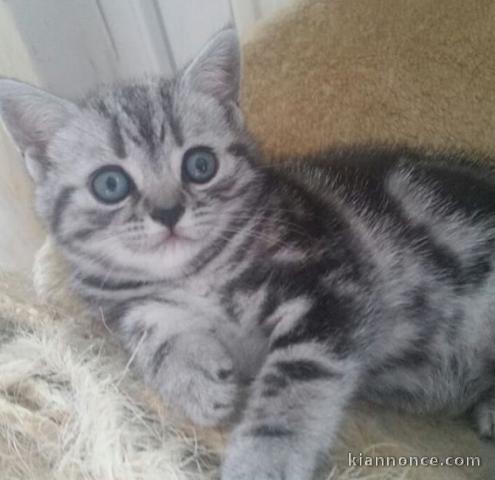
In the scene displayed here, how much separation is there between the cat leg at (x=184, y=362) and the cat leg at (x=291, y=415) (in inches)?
1.5

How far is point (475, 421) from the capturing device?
38.3 inches

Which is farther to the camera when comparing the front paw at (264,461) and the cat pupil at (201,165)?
the cat pupil at (201,165)

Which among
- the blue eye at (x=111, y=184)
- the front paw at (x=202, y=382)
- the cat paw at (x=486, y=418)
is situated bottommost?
the cat paw at (x=486, y=418)

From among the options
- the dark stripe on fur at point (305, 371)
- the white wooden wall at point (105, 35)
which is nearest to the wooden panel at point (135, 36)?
the white wooden wall at point (105, 35)

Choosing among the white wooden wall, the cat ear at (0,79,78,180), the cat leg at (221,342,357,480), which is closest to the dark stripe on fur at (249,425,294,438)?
the cat leg at (221,342,357,480)

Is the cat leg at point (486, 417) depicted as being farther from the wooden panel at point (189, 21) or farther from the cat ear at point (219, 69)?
the wooden panel at point (189, 21)

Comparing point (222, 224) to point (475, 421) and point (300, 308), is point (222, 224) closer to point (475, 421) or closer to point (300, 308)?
point (300, 308)

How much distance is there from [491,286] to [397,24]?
515mm

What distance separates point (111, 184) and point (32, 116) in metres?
0.15

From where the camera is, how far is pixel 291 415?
80 centimetres

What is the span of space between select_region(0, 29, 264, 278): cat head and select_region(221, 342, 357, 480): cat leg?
0.59 feet

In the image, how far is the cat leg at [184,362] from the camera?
839 millimetres

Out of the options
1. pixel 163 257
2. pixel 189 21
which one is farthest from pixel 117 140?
pixel 189 21

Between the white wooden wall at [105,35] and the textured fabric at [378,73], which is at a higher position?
the white wooden wall at [105,35]
